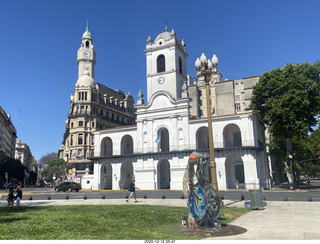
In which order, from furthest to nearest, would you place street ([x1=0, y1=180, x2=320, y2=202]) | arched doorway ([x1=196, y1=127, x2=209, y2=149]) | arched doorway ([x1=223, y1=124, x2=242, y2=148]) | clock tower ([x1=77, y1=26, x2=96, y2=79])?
clock tower ([x1=77, y1=26, x2=96, y2=79])
arched doorway ([x1=196, y1=127, x2=209, y2=149])
arched doorway ([x1=223, y1=124, x2=242, y2=148])
street ([x1=0, y1=180, x2=320, y2=202])

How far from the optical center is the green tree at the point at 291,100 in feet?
109

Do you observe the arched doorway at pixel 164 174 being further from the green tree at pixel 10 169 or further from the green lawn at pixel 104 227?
the green tree at pixel 10 169

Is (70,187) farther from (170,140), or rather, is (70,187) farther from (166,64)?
(166,64)

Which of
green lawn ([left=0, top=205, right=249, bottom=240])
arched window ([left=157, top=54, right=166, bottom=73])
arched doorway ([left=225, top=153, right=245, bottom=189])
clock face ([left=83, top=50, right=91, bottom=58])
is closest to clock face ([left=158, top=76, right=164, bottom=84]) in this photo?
arched window ([left=157, top=54, right=166, bottom=73])

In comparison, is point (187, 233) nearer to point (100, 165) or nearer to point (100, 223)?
point (100, 223)

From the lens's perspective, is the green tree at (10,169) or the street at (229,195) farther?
the green tree at (10,169)

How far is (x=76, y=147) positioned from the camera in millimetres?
58281

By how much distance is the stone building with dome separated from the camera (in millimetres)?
58219

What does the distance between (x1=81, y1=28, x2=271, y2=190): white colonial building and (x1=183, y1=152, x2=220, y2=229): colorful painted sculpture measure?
87.0ft

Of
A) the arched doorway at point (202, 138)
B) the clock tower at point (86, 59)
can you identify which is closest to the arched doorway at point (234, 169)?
the arched doorway at point (202, 138)

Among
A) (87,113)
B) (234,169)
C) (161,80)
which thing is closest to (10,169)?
(87,113)

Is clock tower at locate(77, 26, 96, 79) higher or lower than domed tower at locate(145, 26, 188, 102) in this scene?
higher

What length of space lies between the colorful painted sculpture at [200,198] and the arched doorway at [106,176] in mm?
36987

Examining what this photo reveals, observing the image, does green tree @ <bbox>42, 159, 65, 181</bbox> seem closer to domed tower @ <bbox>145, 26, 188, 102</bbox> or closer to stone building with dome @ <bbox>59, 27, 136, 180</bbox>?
stone building with dome @ <bbox>59, 27, 136, 180</bbox>
